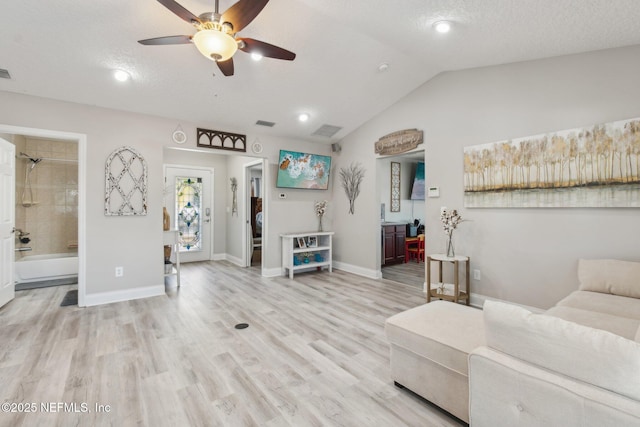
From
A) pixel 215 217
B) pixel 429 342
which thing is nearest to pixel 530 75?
pixel 429 342

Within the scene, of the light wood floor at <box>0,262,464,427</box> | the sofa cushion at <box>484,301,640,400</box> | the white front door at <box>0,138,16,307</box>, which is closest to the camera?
the sofa cushion at <box>484,301,640,400</box>

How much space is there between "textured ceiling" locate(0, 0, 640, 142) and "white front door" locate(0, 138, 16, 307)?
99cm

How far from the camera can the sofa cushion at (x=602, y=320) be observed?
1851 mm

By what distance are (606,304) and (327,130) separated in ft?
13.9

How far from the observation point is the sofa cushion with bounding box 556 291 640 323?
2.12 meters

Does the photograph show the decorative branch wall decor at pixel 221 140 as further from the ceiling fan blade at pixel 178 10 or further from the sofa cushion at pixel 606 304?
the sofa cushion at pixel 606 304

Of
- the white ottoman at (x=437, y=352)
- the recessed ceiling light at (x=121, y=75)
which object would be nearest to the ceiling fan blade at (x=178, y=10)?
the recessed ceiling light at (x=121, y=75)

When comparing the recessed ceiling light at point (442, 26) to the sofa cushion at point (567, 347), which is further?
the recessed ceiling light at point (442, 26)

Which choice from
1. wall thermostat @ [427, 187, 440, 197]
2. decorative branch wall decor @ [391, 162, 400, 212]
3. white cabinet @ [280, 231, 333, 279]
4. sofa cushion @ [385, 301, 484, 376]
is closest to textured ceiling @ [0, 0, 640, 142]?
wall thermostat @ [427, 187, 440, 197]

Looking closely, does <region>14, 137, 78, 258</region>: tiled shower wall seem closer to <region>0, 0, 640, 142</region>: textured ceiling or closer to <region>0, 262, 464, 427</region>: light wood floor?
<region>0, 262, 464, 427</region>: light wood floor

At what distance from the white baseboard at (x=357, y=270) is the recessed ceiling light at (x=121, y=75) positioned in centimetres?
431

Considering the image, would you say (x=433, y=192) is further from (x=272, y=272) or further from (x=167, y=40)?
(x=167, y=40)

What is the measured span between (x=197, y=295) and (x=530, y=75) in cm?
492

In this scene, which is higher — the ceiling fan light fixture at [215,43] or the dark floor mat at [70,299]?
the ceiling fan light fixture at [215,43]
